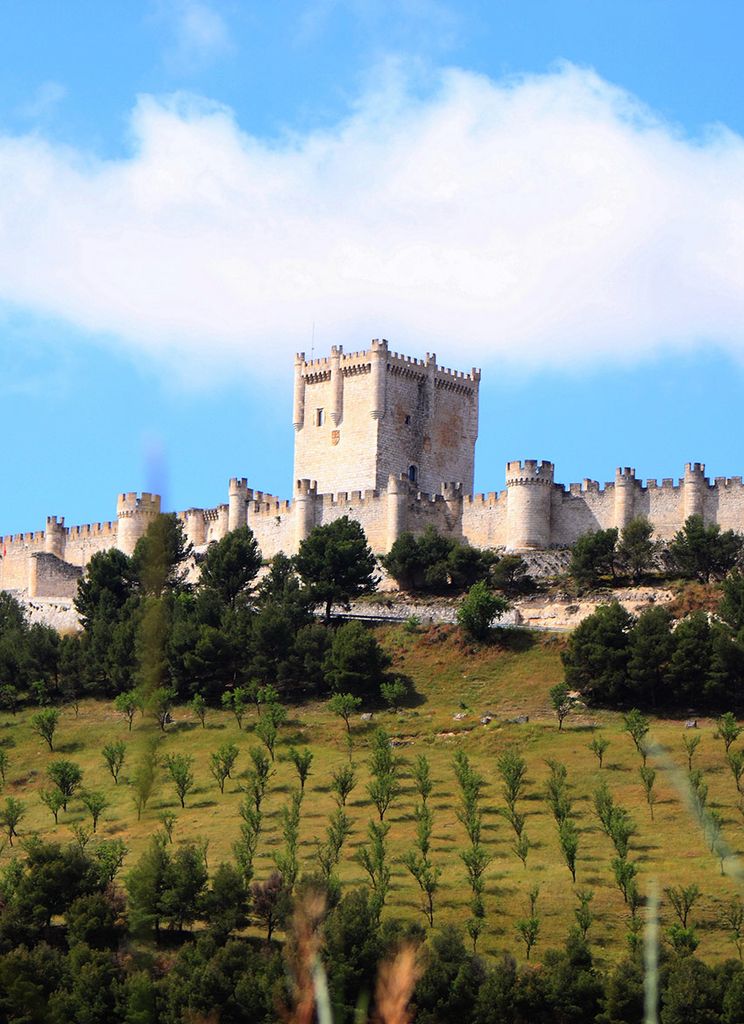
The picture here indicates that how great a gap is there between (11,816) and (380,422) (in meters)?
30.0

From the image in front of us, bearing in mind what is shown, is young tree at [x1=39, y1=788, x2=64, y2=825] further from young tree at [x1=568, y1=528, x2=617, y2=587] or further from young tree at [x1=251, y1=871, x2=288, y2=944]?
young tree at [x1=568, y1=528, x2=617, y2=587]

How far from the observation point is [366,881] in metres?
39.7

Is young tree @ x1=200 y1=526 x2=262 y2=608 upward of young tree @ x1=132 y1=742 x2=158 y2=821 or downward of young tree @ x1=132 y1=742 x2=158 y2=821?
upward

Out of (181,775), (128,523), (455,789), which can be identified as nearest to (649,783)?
(455,789)

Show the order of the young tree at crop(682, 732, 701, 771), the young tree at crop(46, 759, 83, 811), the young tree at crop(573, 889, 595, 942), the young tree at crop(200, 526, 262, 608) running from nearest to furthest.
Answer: the young tree at crop(573, 889, 595, 942) < the young tree at crop(682, 732, 701, 771) < the young tree at crop(46, 759, 83, 811) < the young tree at crop(200, 526, 262, 608)

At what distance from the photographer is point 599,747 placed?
47250 mm

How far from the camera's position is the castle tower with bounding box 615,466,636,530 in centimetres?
6241

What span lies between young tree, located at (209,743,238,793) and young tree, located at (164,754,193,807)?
758 millimetres

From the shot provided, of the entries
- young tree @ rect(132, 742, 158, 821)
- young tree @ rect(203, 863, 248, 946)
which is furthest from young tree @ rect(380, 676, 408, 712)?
young tree @ rect(132, 742, 158, 821)

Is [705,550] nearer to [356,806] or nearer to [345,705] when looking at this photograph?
[345,705]

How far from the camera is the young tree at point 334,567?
62438 mm

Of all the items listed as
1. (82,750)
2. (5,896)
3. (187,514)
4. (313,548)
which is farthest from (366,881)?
(187,514)

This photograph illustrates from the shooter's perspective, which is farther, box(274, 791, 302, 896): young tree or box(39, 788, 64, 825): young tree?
box(39, 788, 64, 825): young tree

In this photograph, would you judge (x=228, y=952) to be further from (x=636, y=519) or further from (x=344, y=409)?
(x=344, y=409)
